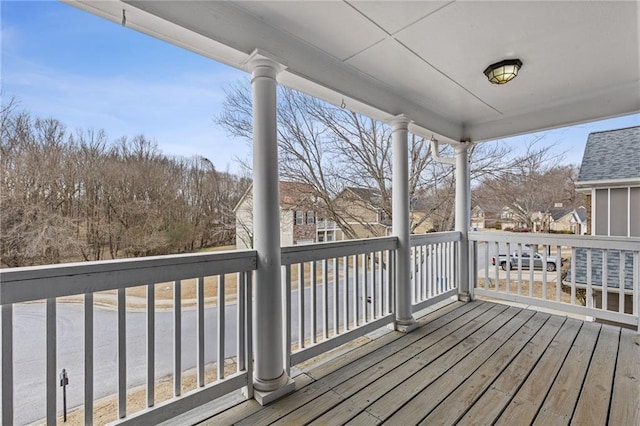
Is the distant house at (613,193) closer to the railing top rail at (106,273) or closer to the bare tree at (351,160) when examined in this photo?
the bare tree at (351,160)

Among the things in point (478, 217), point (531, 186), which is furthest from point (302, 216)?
point (531, 186)

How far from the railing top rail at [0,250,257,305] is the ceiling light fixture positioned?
2493mm

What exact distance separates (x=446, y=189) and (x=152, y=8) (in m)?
6.53

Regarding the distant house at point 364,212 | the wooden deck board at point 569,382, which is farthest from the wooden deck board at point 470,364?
the distant house at point 364,212

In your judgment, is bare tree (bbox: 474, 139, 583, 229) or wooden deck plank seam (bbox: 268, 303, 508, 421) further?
bare tree (bbox: 474, 139, 583, 229)

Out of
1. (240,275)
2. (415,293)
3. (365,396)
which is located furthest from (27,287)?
(415,293)

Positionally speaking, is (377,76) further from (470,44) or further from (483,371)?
(483,371)

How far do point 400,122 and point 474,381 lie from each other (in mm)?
2351

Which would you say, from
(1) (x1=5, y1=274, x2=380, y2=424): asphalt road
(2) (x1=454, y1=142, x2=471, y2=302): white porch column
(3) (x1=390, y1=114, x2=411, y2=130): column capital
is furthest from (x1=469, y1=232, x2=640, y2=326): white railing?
(1) (x1=5, y1=274, x2=380, y2=424): asphalt road

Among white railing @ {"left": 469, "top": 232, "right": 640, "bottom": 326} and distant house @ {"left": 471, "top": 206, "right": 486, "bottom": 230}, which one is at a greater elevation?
distant house @ {"left": 471, "top": 206, "right": 486, "bottom": 230}

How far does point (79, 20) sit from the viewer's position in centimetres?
169

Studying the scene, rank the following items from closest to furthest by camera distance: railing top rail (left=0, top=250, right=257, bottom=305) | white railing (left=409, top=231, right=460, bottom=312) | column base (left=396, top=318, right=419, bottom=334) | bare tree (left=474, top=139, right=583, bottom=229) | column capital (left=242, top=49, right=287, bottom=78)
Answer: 1. railing top rail (left=0, top=250, right=257, bottom=305)
2. column capital (left=242, top=49, right=287, bottom=78)
3. column base (left=396, top=318, right=419, bottom=334)
4. white railing (left=409, top=231, right=460, bottom=312)
5. bare tree (left=474, top=139, right=583, bottom=229)

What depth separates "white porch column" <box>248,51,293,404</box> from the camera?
6.08 feet

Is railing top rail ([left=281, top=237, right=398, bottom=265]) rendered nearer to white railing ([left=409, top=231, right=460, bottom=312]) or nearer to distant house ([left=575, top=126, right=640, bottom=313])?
white railing ([left=409, top=231, right=460, bottom=312])
